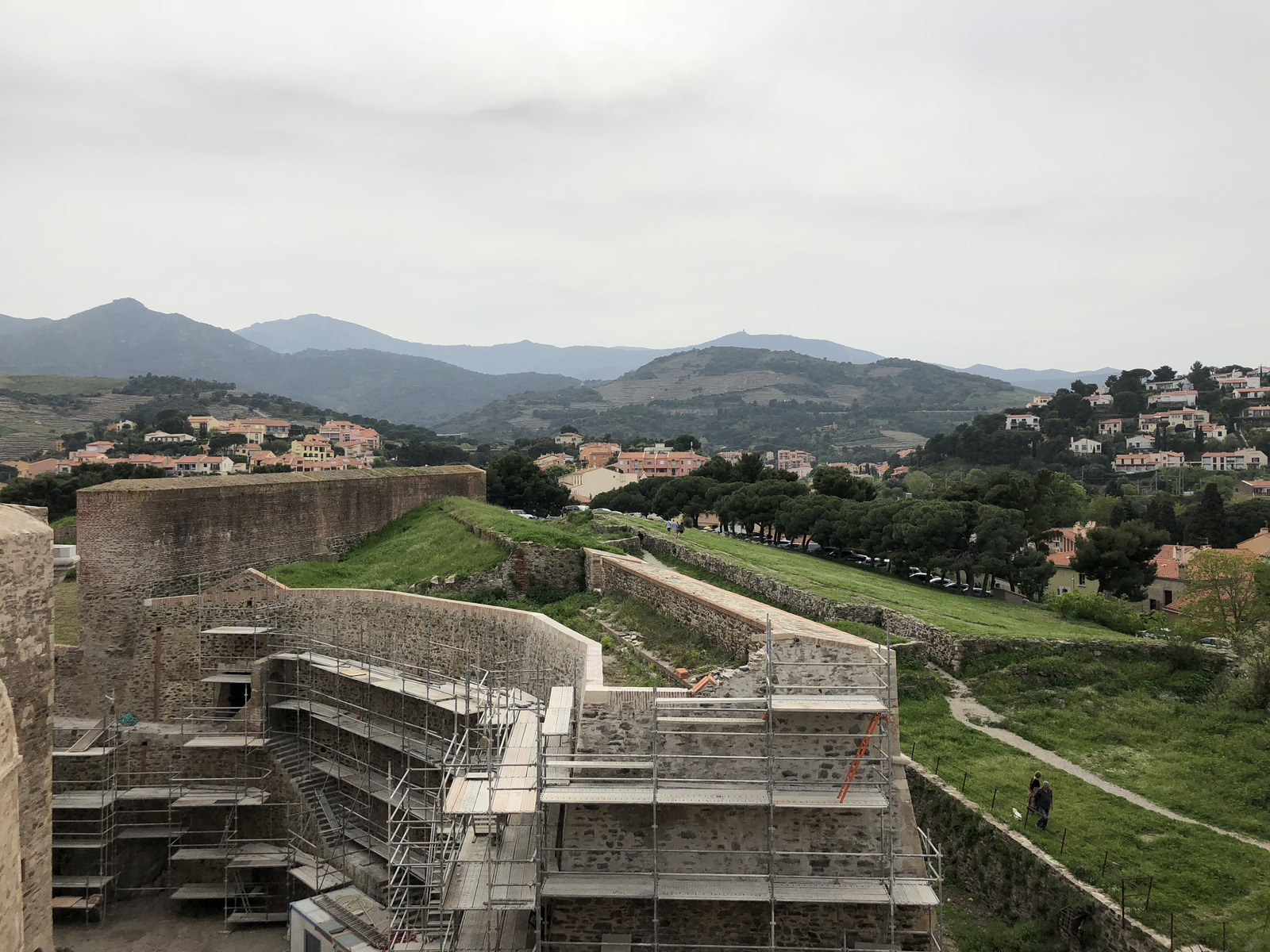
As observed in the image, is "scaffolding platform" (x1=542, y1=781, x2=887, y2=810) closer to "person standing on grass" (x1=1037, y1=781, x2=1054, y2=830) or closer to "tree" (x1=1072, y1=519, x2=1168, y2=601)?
"person standing on grass" (x1=1037, y1=781, x2=1054, y2=830)

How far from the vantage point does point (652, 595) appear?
14.1 metres

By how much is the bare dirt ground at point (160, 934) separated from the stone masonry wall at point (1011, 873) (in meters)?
11.3

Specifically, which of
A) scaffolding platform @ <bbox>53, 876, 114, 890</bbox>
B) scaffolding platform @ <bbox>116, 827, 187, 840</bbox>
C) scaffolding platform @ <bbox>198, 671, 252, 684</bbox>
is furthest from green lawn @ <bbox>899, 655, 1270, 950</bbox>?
scaffolding platform @ <bbox>53, 876, 114, 890</bbox>

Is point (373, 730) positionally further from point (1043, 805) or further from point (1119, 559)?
point (1119, 559)

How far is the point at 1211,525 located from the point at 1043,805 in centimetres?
3953

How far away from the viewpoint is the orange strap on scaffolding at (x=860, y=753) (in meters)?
8.31

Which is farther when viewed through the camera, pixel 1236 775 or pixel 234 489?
pixel 234 489

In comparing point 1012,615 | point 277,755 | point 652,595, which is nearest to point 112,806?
point 277,755

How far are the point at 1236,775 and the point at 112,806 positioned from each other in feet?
64.7

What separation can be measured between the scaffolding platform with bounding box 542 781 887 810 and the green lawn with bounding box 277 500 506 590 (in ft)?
35.8

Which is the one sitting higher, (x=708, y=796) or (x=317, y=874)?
(x=708, y=796)

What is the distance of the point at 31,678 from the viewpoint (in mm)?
9930

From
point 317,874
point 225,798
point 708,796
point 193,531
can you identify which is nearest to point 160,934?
point 225,798

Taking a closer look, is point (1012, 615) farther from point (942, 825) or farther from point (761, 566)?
point (942, 825)
